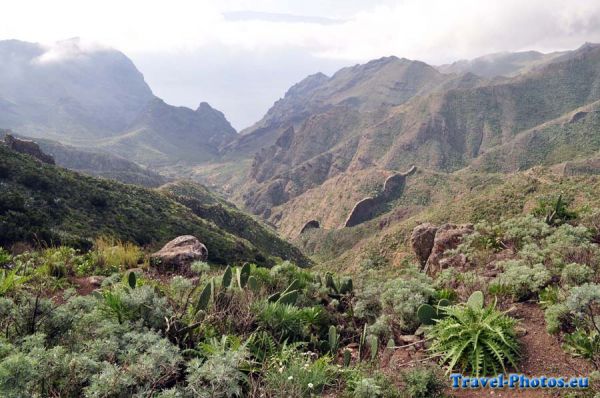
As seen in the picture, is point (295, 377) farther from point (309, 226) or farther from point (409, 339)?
point (309, 226)

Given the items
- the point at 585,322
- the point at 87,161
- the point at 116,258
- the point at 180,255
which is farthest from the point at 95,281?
the point at 87,161

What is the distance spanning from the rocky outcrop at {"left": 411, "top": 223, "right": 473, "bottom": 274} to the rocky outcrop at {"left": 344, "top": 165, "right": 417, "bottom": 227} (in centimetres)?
4943

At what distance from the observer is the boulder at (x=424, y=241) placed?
54.9 ft

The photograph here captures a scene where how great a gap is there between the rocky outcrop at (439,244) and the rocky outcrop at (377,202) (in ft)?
162

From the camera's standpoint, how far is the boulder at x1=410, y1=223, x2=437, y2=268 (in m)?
16.7

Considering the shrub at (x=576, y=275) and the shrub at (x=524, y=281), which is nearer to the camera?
the shrub at (x=576, y=275)

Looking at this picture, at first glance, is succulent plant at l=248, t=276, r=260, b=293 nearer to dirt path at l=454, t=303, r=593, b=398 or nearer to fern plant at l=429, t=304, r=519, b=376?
fern plant at l=429, t=304, r=519, b=376

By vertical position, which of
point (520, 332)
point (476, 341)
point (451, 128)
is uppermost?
point (451, 128)

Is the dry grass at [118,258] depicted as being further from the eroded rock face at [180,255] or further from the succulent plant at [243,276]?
the succulent plant at [243,276]

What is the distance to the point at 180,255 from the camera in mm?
10508

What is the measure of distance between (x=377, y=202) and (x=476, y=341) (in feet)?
218

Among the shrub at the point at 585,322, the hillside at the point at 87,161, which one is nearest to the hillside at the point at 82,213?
the shrub at the point at 585,322

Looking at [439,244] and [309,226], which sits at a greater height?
[439,244]

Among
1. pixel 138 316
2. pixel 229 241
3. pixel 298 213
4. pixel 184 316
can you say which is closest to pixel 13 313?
pixel 138 316
